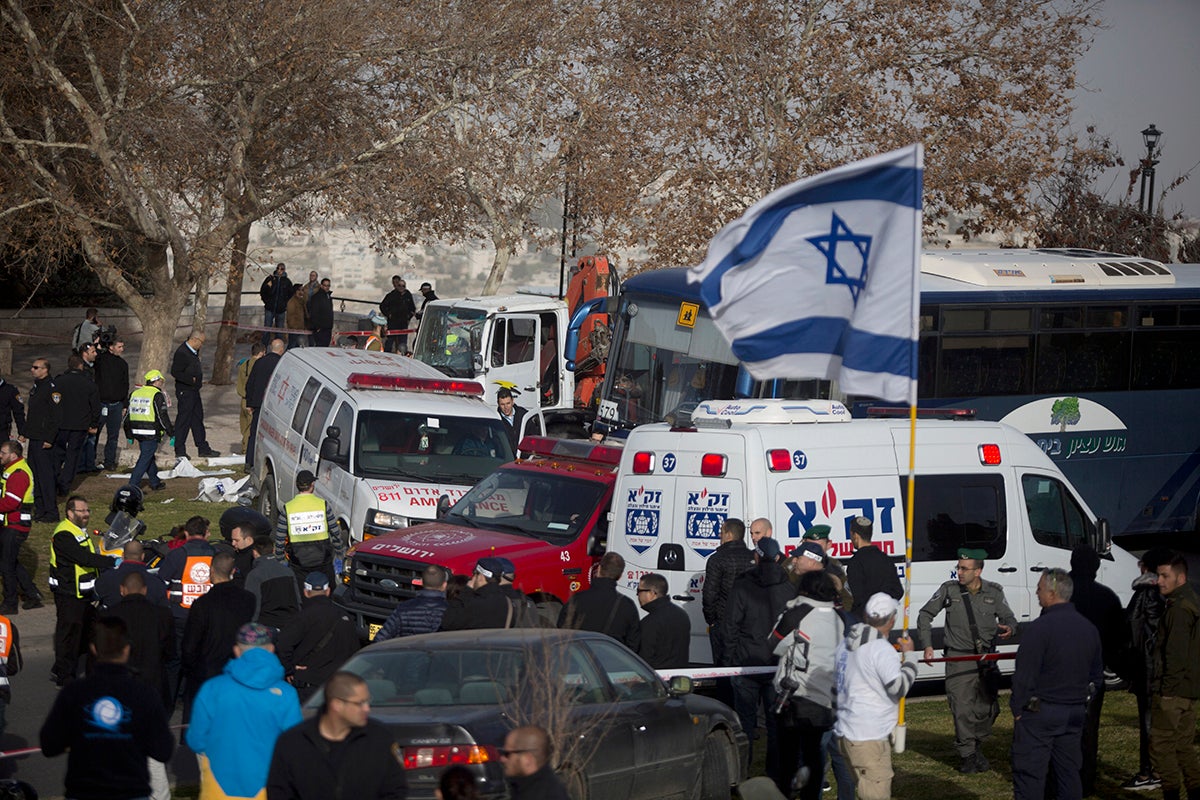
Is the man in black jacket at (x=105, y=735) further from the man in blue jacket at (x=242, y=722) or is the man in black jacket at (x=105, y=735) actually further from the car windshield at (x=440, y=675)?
the car windshield at (x=440, y=675)

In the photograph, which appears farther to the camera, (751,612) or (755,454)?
(755,454)

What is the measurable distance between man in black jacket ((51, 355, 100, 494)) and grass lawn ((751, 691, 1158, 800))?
11.1 meters

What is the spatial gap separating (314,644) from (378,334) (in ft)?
66.3

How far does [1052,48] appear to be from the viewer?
100 feet

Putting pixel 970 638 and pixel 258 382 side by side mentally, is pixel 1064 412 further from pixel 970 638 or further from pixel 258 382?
pixel 258 382

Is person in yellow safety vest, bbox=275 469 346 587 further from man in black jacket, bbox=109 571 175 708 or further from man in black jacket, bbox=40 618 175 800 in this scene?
man in black jacket, bbox=40 618 175 800

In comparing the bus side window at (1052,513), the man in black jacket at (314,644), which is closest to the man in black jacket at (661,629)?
the man in black jacket at (314,644)

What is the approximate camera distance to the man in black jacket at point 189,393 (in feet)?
69.9

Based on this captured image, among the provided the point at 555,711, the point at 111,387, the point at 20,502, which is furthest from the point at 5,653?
the point at 111,387

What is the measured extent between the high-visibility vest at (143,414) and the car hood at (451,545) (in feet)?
23.1

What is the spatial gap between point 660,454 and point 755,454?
848mm

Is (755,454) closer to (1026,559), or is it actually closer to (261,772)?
(1026,559)

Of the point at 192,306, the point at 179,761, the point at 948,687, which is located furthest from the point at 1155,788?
the point at 192,306

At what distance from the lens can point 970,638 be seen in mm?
10578
